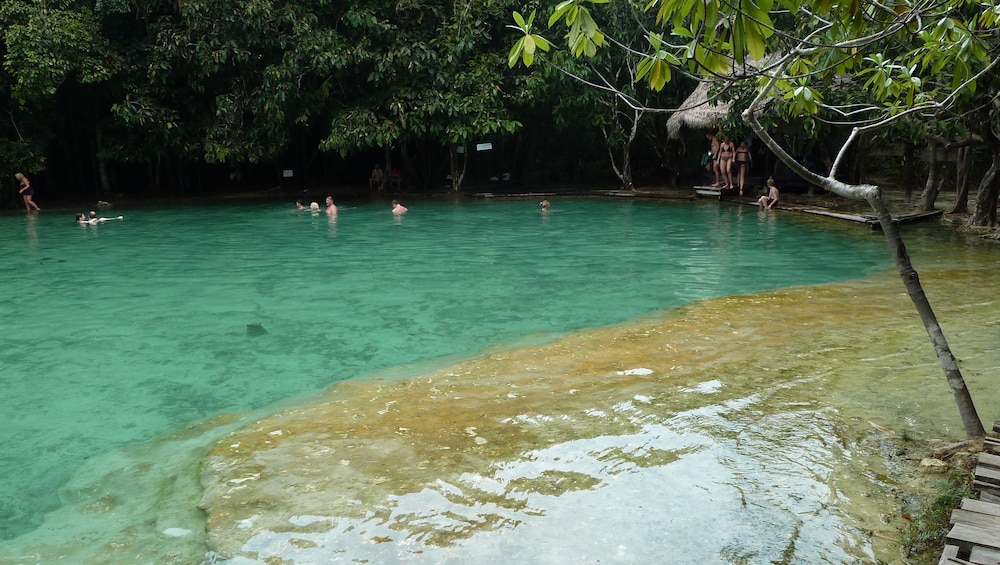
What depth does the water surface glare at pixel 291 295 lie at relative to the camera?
20.2 feet

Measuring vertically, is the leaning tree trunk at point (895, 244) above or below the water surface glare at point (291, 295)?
above

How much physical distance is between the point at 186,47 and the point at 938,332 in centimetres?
1782

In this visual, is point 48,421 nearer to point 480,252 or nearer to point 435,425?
point 435,425

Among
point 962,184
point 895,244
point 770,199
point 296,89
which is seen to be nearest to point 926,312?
point 895,244

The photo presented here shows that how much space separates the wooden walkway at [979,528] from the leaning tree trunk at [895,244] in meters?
0.70

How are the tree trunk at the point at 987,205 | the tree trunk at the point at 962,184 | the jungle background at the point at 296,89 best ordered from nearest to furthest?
the tree trunk at the point at 987,205 → the tree trunk at the point at 962,184 → the jungle background at the point at 296,89

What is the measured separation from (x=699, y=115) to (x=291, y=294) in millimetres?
11620

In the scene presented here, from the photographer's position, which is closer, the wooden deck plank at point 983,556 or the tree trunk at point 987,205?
the wooden deck plank at point 983,556

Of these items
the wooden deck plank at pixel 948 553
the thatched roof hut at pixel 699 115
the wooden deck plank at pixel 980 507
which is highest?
the thatched roof hut at pixel 699 115

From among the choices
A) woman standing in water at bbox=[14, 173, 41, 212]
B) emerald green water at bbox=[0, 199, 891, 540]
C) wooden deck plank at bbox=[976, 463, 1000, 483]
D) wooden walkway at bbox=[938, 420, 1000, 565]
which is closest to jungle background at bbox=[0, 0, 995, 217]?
woman standing in water at bbox=[14, 173, 41, 212]

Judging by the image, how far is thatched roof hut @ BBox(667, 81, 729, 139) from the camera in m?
17.9

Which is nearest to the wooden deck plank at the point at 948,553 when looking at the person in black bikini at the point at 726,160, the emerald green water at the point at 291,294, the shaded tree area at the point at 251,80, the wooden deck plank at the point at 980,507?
the wooden deck plank at the point at 980,507

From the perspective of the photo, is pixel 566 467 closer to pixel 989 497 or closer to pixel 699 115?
pixel 989 497

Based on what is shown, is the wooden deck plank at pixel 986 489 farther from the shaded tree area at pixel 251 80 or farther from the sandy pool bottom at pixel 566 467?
the shaded tree area at pixel 251 80
